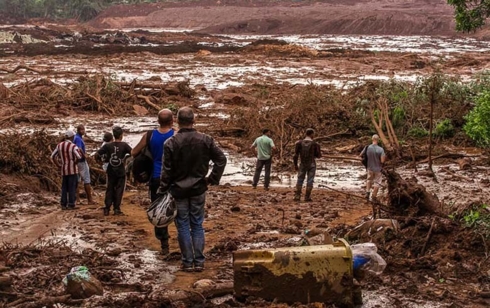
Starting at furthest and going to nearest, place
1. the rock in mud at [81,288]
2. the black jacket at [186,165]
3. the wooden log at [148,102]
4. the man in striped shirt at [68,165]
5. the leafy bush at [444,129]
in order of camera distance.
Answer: the wooden log at [148,102], the leafy bush at [444,129], the man in striped shirt at [68,165], the black jacket at [186,165], the rock in mud at [81,288]

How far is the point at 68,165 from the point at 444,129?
433 inches

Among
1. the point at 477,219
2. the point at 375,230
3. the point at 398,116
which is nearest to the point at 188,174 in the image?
the point at 375,230

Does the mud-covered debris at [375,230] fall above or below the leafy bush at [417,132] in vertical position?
above

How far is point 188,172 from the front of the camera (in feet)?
23.7

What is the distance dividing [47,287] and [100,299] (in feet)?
2.18

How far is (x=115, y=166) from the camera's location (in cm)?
1035

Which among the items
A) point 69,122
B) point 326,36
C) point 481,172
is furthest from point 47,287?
point 326,36

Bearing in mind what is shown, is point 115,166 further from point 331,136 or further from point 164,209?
point 331,136

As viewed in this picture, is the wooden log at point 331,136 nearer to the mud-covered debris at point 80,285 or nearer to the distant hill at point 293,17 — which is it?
the mud-covered debris at point 80,285

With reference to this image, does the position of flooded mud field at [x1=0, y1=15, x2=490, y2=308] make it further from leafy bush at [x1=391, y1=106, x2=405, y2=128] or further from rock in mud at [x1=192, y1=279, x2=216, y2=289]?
leafy bush at [x1=391, y1=106, x2=405, y2=128]

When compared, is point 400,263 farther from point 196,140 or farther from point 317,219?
point 317,219

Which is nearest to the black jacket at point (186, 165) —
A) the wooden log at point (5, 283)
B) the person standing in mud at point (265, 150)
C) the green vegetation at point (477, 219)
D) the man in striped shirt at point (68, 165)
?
the wooden log at point (5, 283)

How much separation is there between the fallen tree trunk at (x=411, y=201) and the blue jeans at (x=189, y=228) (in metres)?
2.90

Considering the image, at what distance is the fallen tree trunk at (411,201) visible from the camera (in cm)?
893
